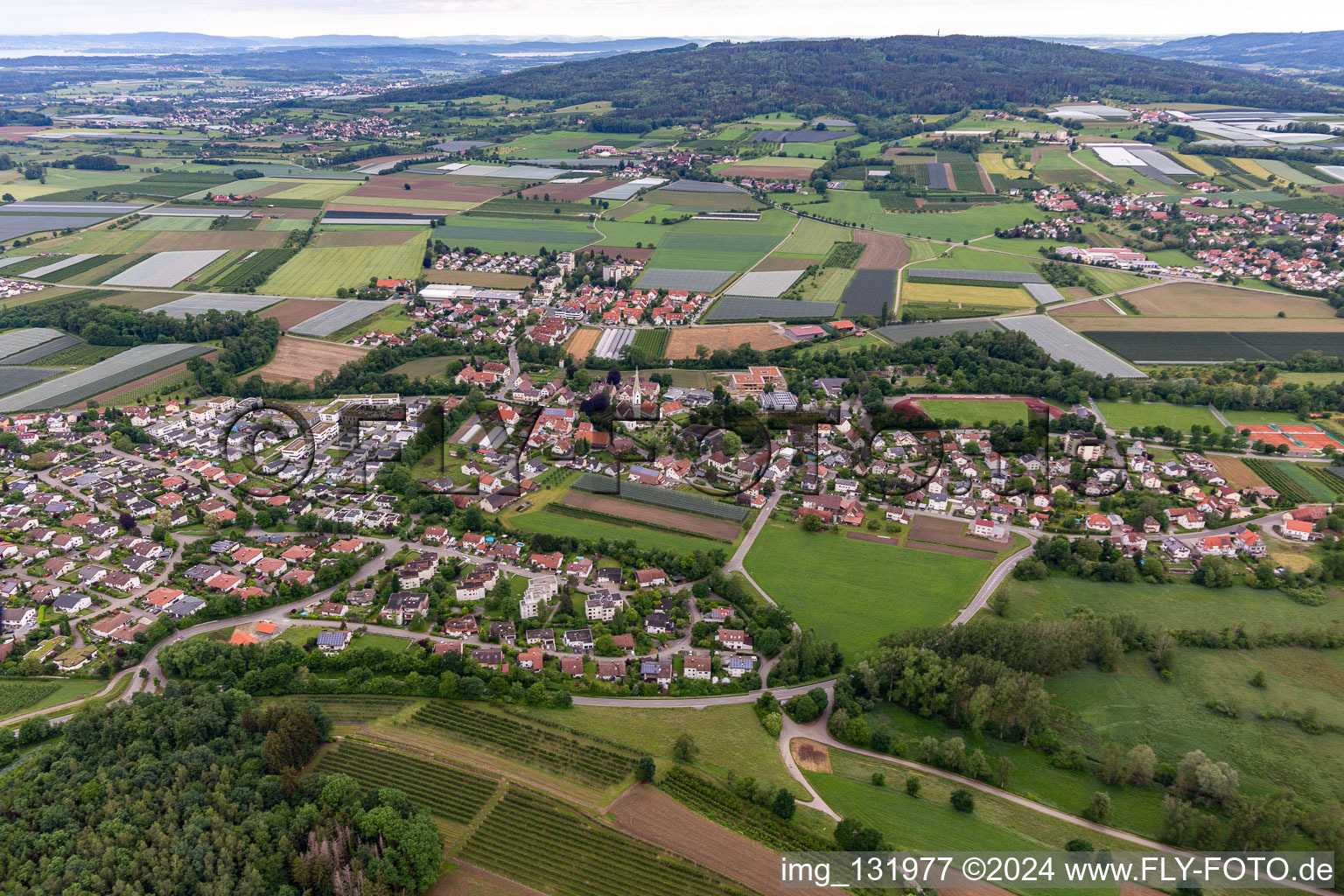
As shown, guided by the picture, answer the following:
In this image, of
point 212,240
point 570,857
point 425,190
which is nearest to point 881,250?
point 425,190

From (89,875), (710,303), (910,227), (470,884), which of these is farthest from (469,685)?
(910,227)

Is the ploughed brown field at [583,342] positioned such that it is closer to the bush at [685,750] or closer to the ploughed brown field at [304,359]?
the ploughed brown field at [304,359]

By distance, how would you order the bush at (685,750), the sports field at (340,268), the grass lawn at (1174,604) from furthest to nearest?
the sports field at (340,268)
the grass lawn at (1174,604)
the bush at (685,750)

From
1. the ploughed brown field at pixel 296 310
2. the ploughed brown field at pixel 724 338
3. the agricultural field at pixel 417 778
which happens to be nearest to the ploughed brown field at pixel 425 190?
the ploughed brown field at pixel 296 310

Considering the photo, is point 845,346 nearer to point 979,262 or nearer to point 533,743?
A: point 979,262

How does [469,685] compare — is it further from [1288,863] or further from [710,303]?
[710,303]

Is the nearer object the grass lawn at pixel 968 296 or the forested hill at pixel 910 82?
the grass lawn at pixel 968 296

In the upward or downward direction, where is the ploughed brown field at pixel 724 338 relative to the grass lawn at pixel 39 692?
upward
